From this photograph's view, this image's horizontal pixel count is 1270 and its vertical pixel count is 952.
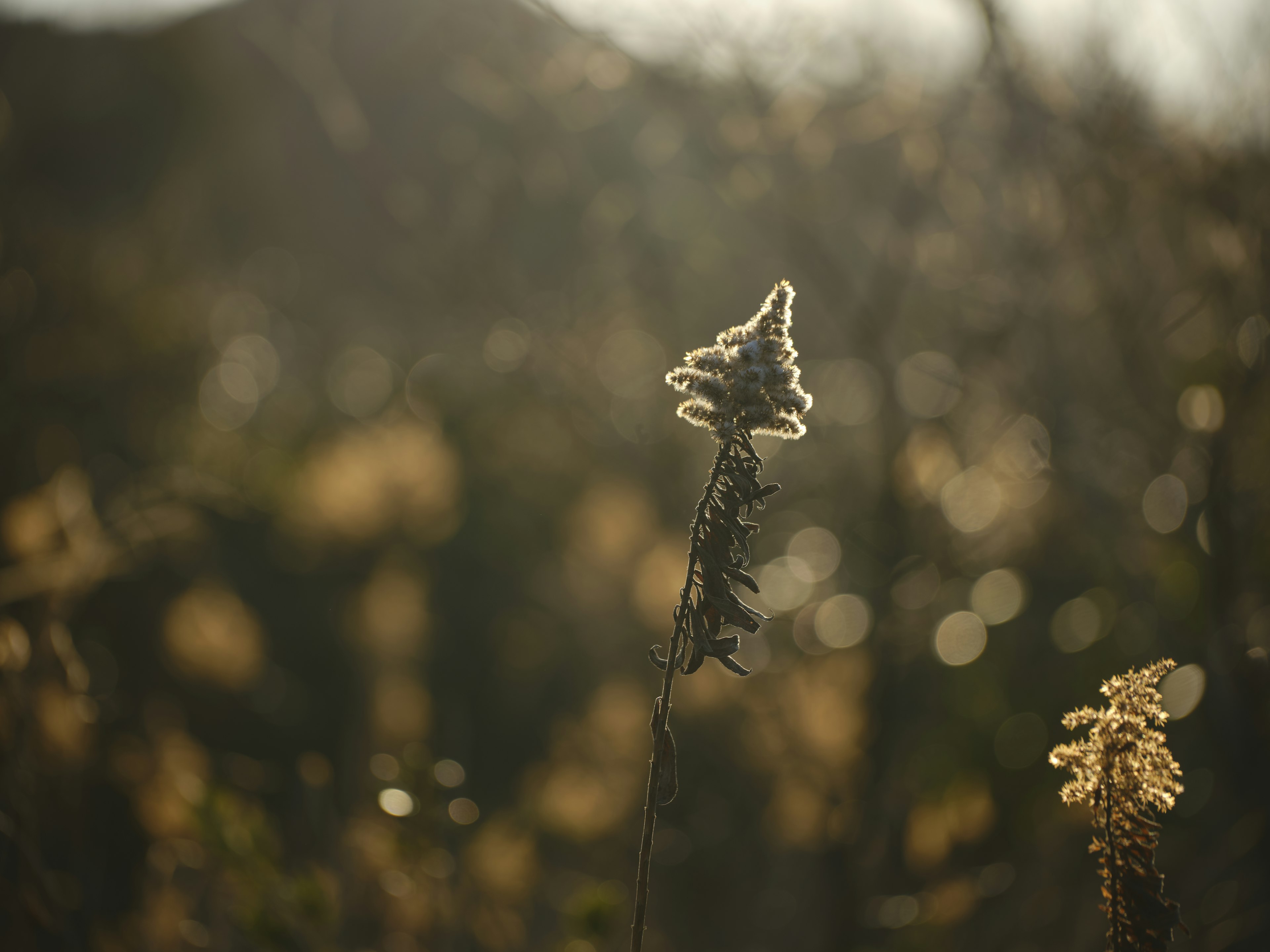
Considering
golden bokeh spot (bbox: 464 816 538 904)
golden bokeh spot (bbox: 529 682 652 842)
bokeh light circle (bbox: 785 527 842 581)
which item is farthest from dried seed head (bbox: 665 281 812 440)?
bokeh light circle (bbox: 785 527 842 581)

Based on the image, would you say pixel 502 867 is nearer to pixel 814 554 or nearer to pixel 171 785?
pixel 171 785

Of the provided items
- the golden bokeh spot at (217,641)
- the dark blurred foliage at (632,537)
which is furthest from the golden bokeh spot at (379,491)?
the golden bokeh spot at (217,641)

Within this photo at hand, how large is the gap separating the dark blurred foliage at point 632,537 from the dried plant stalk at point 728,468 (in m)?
0.54

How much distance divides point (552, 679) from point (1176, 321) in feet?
5.89

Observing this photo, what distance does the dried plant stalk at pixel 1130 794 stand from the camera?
0.40 meters

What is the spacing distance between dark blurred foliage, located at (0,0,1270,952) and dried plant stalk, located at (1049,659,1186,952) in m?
0.54

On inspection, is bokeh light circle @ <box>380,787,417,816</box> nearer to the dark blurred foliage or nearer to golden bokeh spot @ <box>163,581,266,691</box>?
the dark blurred foliage

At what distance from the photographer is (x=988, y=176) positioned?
1.81 m

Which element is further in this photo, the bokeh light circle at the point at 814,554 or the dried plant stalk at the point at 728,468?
the bokeh light circle at the point at 814,554

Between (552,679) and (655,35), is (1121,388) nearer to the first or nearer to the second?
(655,35)

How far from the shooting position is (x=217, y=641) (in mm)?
1459

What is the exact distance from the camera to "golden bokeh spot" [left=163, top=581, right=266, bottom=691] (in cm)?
146

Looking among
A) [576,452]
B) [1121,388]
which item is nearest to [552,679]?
[576,452]

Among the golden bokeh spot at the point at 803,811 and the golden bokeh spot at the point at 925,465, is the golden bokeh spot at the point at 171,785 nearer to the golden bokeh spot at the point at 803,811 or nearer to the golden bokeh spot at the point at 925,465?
the golden bokeh spot at the point at 803,811
